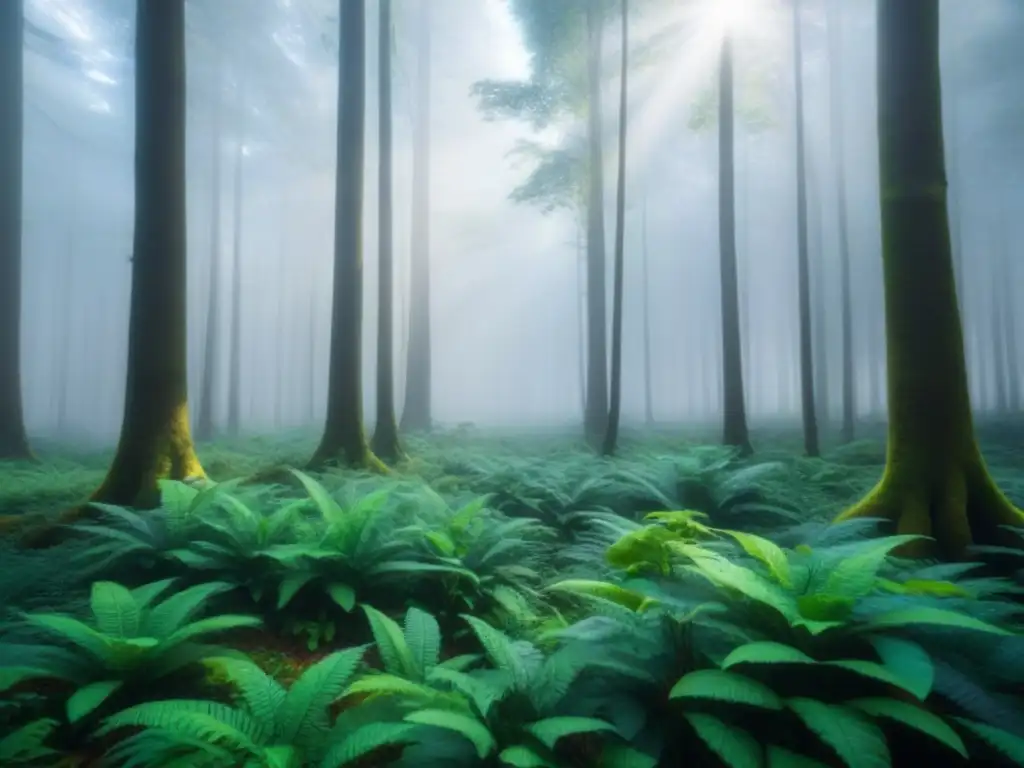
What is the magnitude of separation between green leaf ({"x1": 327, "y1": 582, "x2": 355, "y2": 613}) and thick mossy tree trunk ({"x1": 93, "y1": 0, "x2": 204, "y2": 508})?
397 cm

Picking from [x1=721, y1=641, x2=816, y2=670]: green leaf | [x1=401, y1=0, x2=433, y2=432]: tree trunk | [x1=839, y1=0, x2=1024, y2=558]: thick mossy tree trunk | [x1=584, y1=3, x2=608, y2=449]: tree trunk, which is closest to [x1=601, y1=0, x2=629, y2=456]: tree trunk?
[x1=584, y1=3, x2=608, y2=449]: tree trunk

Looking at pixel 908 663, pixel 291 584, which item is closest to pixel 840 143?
pixel 908 663

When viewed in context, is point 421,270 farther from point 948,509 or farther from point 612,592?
point 612,592

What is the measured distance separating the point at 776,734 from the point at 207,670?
3.15 meters

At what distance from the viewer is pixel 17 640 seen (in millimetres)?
3361

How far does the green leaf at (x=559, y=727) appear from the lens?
7.07 ft

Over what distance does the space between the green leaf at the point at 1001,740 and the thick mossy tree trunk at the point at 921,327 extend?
3.25m

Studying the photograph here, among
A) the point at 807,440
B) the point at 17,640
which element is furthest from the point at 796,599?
the point at 807,440

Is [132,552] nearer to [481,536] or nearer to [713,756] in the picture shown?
[481,536]

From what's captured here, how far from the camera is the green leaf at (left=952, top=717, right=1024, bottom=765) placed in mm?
2074

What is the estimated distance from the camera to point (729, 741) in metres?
2.15

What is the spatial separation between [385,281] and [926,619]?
42.2ft

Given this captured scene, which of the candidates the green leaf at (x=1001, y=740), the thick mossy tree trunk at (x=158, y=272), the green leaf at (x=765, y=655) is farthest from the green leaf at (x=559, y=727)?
the thick mossy tree trunk at (x=158, y=272)

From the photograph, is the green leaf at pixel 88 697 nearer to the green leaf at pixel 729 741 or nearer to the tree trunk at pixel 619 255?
the green leaf at pixel 729 741
